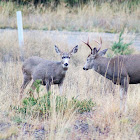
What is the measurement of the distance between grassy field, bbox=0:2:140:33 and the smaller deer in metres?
7.64

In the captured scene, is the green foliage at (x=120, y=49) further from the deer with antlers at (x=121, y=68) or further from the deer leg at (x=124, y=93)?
the deer leg at (x=124, y=93)

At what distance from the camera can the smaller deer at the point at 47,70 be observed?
30.1ft

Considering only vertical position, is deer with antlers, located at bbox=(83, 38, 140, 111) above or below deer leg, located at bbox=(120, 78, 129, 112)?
above

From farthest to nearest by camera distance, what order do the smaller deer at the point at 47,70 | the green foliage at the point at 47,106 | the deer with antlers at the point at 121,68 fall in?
the smaller deer at the point at 47,70 → the deer with antlers at the point at 121,68 → the green foliage at the point at 47,106

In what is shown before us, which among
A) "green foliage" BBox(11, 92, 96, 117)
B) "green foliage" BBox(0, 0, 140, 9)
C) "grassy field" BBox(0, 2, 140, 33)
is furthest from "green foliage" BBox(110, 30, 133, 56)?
"green foliage" BBox(0, 0, 140, 9)

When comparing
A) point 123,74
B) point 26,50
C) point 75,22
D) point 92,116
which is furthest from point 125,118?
point 75,22

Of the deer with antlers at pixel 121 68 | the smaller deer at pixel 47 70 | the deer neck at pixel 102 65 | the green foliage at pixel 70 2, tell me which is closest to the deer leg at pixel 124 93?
the deer with antlers at pixel 121 68

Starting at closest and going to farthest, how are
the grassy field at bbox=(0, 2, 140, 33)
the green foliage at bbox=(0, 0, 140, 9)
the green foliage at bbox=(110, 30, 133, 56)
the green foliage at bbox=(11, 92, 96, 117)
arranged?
1. the green foliage at bbox=(11, 92, 96, 117)
2. the green foliage at bbox=(110, 30, 133, 56)
3. the grassy field at bbox=(0, 2, 140, 33)
4. the green foliage at bbox=(0, 0, 140, 9)

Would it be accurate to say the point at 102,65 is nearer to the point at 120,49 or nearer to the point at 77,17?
the point at 120,49

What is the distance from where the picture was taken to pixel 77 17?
67.7 ft

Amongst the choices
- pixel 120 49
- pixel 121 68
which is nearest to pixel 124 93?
pixel 121 68

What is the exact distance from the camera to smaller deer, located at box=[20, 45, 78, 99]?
916cm

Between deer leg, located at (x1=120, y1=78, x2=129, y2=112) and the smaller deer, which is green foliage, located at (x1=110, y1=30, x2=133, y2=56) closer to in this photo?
the smaller deer

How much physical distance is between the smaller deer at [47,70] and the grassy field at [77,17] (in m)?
7.64
